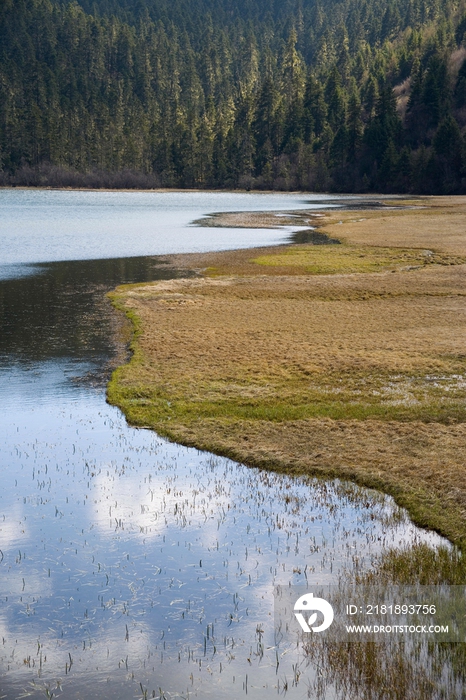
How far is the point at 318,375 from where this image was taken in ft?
74.6

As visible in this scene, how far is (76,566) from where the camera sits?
→ 39.2ft

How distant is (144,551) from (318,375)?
11229 mm

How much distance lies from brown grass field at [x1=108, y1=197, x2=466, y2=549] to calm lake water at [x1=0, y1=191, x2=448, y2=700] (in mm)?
827

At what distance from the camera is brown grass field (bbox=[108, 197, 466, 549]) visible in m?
16.3

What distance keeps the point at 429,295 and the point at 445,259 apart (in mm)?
14490

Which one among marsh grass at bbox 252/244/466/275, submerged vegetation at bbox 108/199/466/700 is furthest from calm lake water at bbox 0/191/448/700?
marsh grass at bbox 252/244/466/275

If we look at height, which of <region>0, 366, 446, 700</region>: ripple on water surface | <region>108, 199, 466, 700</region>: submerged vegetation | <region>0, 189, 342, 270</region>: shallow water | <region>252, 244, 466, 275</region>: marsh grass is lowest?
<region>0, 366, 446, 700</region>: ripple on water surface

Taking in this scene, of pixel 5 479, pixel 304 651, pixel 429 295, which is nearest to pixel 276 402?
pixel 5 479

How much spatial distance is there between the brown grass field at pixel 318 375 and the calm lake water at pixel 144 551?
83cm

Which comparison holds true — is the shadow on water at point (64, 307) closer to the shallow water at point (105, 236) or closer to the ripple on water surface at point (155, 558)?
the shallow water at point (105, 236)

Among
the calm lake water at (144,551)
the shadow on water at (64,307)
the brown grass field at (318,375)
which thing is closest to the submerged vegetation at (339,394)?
the brown grass field at (318,375)

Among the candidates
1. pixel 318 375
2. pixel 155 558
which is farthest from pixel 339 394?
pixel 155 558

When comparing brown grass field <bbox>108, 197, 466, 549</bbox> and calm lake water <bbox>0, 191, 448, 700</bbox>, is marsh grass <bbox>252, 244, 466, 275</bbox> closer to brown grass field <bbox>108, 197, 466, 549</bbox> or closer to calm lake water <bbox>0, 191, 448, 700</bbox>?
brown grass field <bbox>108, 197, 466, 549</bbox>

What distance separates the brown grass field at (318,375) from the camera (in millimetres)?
16312
